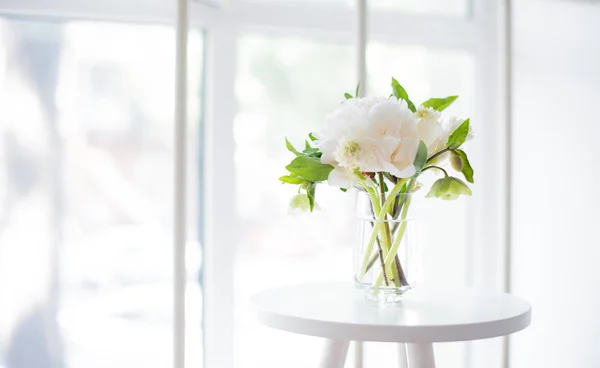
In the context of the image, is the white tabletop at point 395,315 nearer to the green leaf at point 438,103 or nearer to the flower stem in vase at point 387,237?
the flower stem in vase at point 387,237

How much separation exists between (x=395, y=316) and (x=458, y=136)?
0.33 m

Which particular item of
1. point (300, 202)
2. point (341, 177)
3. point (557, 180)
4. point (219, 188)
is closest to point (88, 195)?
point (219, 188)

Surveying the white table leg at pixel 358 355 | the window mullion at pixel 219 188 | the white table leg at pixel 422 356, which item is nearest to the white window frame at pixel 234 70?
the window mullion at pixel 219 188

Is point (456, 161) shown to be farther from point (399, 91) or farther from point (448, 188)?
point (399, 91)

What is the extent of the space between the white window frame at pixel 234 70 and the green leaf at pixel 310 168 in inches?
21.4

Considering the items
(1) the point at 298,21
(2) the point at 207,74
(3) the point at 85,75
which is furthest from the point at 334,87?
(3) the point at 85,75

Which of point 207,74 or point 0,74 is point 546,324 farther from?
point 0,74

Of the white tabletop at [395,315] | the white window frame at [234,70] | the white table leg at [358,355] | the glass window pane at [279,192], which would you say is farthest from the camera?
the glass window pane at [279,192]

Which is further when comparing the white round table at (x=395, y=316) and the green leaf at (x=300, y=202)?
the green leaf at (x=300, y=202)

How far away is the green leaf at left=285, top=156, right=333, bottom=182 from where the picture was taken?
1092 mm

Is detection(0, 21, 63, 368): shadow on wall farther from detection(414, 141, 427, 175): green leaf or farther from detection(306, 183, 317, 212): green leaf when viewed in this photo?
detection(414, 141, 427, 175): green leaf

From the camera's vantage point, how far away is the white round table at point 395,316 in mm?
979

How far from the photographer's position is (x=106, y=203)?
1.58m

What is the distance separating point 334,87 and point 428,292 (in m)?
0.76
